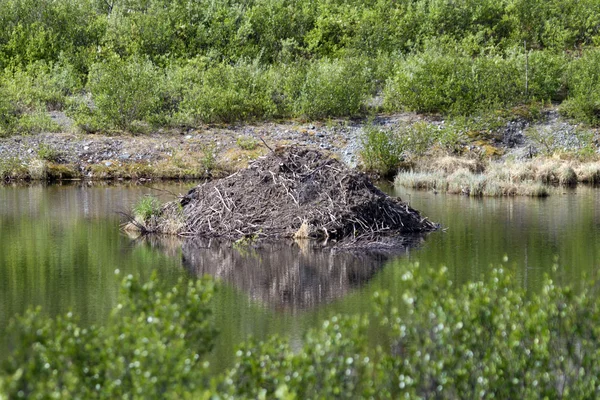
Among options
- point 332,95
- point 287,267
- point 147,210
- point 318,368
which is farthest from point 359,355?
point 332,95

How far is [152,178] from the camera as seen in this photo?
3850 cm

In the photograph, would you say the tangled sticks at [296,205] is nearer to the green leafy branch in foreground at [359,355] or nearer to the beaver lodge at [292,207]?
the beaver lodge at [292,207]

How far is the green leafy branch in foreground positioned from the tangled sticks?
12.4 meters

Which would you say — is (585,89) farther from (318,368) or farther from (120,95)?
(318,368)

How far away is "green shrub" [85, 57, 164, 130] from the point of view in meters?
42.7

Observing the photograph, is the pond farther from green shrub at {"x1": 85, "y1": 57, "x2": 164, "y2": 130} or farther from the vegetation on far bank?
the vegetation on far bank

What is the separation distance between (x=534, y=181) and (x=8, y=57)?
3188 cm

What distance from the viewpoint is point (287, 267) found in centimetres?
1834

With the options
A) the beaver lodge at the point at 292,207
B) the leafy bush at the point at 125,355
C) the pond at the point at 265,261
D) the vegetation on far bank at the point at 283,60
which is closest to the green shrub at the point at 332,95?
the vegetation on far bank at the point at 283,60

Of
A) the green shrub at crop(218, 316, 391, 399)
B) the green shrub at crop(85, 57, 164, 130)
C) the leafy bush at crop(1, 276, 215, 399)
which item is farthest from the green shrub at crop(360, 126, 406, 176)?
the green shrub at crop(218, 316, 391, 399)

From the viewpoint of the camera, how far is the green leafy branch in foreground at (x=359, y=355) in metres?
7.60

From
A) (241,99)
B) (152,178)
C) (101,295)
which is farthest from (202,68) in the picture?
(101,295)

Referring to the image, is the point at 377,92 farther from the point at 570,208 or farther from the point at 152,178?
the point at 570,208

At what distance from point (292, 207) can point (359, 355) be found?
13.8m
